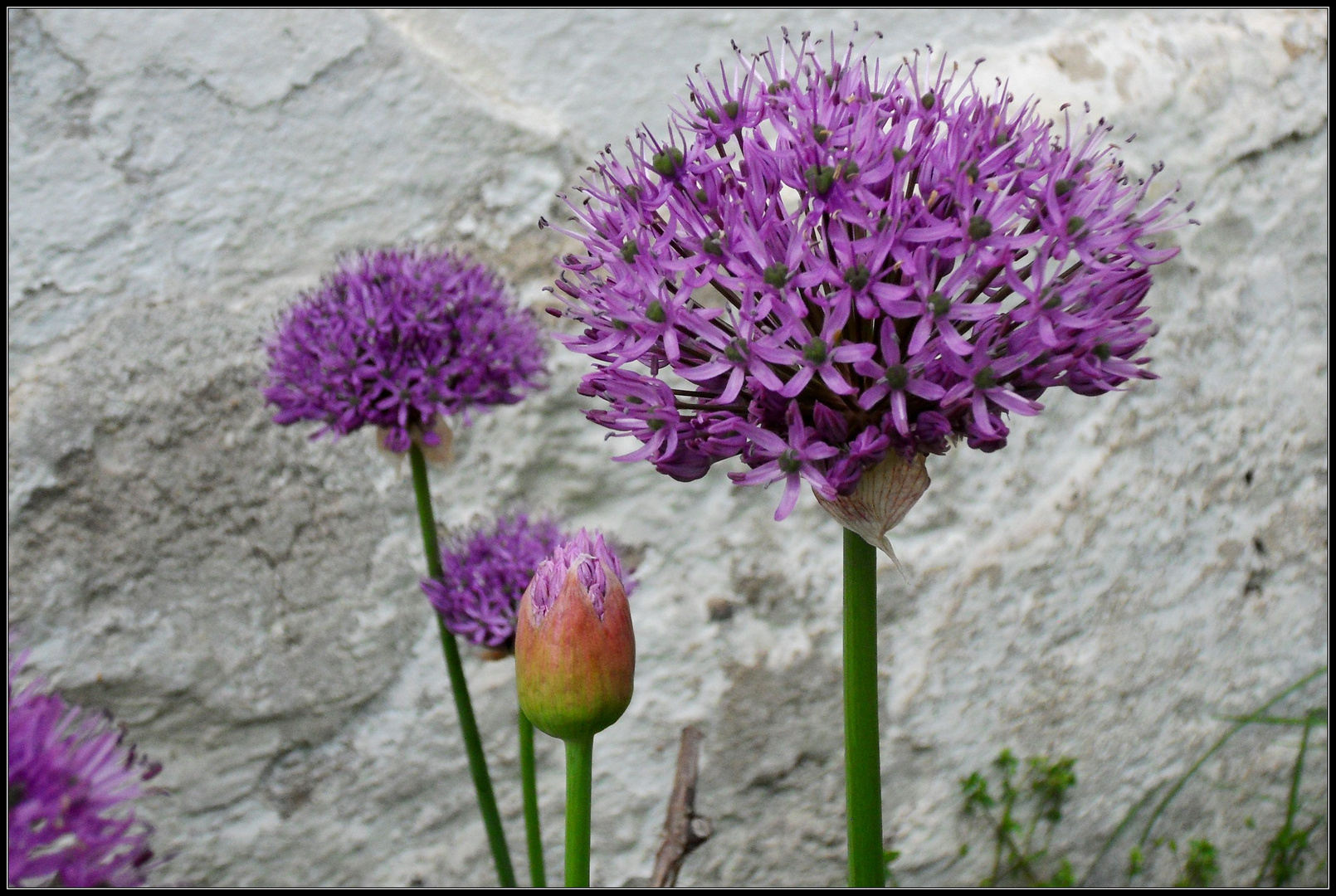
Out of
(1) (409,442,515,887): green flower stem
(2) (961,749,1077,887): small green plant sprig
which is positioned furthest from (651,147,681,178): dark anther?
(2) (961,749,1077,887): small green plant sprig

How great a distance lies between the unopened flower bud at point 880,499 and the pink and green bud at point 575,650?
0.17 metres

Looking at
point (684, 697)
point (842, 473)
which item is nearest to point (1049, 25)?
point (684, 697)

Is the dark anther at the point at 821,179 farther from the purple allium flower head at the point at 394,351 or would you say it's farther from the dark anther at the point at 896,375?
the purple allium flower head at the point at 394,351

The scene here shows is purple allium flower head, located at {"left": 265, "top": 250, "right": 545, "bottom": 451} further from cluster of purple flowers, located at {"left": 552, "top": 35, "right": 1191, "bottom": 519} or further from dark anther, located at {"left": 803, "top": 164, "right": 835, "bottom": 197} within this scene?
dark anther, located at {"left": 803, "top": 164, "right": 835, "bottom": 197}

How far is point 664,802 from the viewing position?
1.83 meters

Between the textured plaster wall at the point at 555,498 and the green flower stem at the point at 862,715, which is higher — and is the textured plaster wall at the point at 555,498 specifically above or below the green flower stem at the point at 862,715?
above

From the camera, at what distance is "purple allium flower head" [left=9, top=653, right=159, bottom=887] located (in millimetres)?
596

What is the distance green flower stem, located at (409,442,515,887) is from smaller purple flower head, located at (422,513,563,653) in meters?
0.02

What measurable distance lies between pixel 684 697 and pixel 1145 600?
36.3 inches

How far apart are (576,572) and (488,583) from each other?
520 millimetres

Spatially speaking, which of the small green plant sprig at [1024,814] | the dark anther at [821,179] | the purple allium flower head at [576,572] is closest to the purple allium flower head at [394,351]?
the purple allium flower head at [576,572]

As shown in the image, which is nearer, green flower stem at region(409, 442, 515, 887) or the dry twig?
the dry twig

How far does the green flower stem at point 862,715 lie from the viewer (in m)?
0.73

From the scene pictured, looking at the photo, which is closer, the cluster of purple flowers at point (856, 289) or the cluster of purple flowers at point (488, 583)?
the cluster of purple flowers at point (856, 289)
